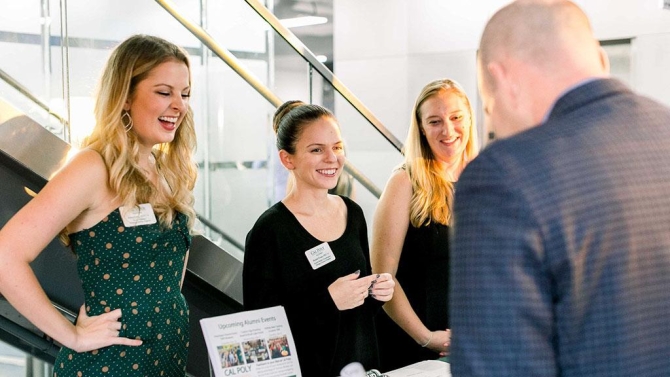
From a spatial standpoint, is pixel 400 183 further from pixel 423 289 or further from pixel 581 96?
pixel 581 96

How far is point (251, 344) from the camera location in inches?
76.1

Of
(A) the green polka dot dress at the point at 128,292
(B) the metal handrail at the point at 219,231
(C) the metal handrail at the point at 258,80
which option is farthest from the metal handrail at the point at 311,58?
(A) the green polka dot dress at the point at 128,292

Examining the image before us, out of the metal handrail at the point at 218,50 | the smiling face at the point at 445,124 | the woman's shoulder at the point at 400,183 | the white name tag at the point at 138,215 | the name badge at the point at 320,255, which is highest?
the metal handrail at the point at 218,50

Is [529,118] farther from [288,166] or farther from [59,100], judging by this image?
[59,100]

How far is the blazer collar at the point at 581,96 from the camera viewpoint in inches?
45.0

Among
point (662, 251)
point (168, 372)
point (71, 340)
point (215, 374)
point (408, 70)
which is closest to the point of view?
point (662, 251)

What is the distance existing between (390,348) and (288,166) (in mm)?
855

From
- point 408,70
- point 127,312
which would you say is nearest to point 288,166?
point 127,312

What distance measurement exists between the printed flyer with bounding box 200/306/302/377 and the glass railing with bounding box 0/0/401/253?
163cm

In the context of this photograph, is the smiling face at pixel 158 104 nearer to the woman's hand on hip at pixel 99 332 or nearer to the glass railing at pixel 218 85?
the woman's hand on hip at pixel 99 332

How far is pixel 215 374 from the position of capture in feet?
6.03

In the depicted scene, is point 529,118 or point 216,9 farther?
point 216,9

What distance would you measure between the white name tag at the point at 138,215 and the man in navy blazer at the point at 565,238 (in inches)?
52.7

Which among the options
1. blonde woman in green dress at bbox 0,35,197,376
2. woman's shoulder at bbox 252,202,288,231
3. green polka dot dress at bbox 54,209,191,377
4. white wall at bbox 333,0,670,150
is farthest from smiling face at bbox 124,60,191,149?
white wall at bbox 333,0,670,150
